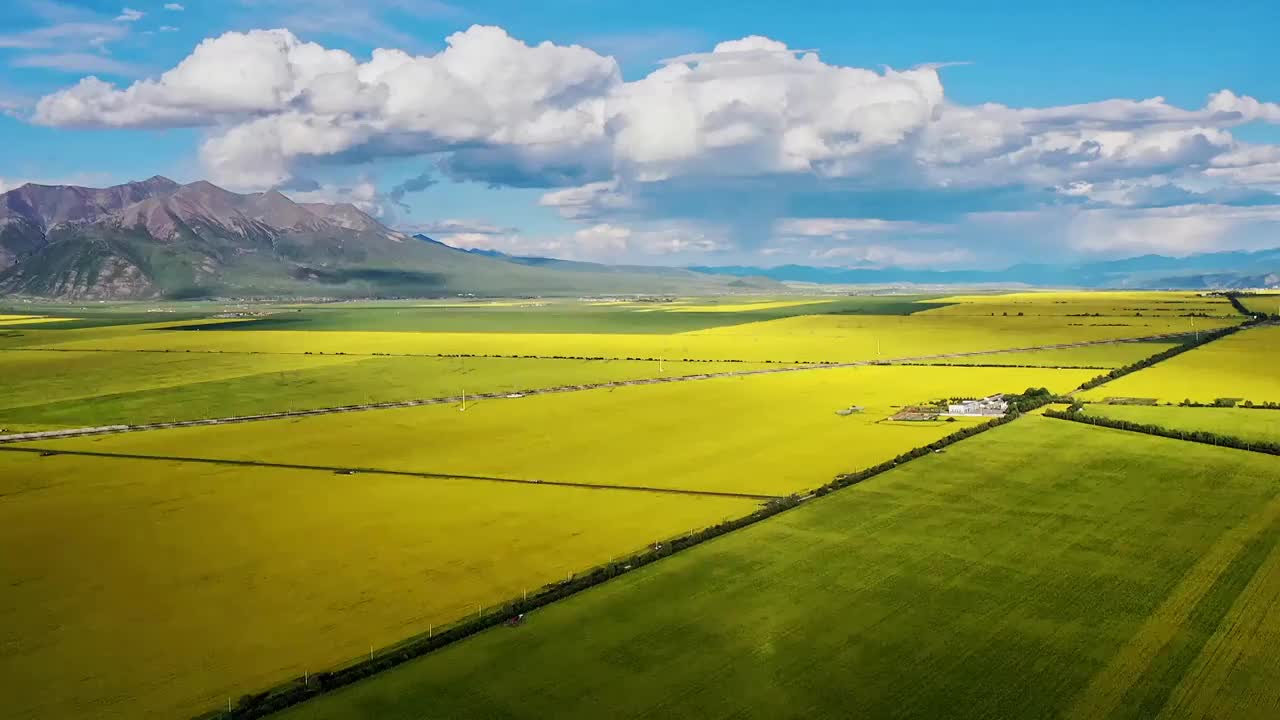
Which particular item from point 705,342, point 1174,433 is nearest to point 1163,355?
point 1174,433

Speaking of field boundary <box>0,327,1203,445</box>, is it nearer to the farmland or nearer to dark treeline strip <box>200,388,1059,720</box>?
the farmland

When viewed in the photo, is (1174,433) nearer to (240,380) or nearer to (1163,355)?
(1163,355)

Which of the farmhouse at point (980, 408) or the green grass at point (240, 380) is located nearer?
the farmhouse at point (980, 408)

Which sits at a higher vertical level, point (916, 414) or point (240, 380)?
point (916, 414)

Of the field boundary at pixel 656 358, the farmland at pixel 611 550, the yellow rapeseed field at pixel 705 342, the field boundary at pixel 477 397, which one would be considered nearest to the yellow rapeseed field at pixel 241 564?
the farmland at pixel 611 550

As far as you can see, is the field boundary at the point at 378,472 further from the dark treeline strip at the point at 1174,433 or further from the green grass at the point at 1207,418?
the green grass at the point at 1207,418
